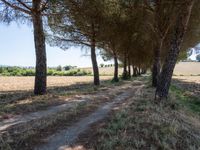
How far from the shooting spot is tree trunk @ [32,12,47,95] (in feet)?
55.0

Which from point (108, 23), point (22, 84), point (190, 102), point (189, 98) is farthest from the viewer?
point (22, 84)

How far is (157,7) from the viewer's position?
2084 centimetres

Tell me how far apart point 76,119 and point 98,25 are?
18.5 m

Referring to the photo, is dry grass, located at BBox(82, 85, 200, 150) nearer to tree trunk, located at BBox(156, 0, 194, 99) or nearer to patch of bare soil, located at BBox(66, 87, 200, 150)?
patch of bare soil, located at BBox(66, 87, 200, 150)

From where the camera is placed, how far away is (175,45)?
44.4 ft

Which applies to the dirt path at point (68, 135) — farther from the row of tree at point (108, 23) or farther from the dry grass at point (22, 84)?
the dry grass at point (22, 84)

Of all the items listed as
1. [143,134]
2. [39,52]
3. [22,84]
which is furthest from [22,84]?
[143,134]

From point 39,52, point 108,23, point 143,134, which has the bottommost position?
point 143,134

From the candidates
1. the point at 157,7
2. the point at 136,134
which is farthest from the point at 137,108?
the point at 157,7

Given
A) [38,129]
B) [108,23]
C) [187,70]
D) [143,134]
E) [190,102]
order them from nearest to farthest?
[143,134], [38,129], [190,102], [108,23], [187,70]

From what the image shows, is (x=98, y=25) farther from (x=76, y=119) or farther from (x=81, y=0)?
(x=76, y=119)

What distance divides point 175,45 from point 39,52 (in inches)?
293

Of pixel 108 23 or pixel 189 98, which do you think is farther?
pixel 108 23

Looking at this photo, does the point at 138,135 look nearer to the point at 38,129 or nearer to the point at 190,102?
the point at 38,129
